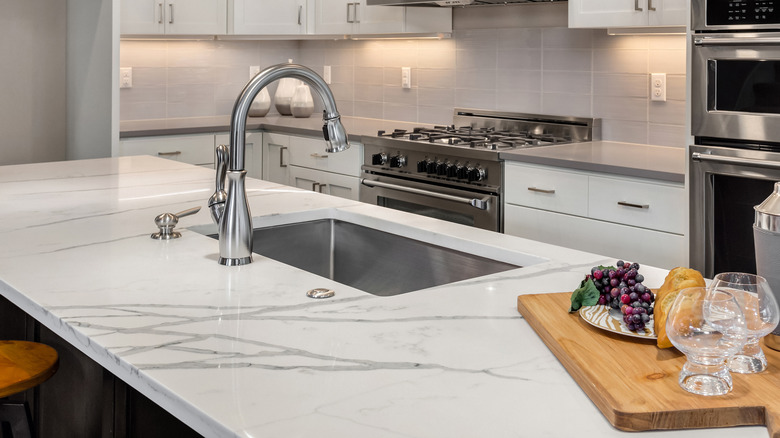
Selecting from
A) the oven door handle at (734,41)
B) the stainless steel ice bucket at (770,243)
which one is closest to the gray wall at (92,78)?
the oven door handle at (734,41)

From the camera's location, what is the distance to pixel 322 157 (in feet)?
14.2

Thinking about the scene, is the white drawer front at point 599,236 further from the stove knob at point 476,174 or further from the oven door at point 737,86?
the oven door at point 737,86

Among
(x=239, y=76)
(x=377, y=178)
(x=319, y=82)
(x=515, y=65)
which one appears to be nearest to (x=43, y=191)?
(x=319, y=82)

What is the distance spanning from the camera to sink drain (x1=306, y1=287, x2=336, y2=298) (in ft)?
4.83

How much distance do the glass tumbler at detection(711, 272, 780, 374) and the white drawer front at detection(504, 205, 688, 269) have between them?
1.78m

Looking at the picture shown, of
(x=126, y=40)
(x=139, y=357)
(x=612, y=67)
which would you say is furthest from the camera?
(x=126, y=40)

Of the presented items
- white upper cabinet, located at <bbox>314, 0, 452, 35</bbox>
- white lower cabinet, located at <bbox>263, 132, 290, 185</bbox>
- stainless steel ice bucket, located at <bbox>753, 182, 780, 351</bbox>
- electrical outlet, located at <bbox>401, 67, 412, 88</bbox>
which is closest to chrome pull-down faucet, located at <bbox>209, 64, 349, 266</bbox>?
stainless steel ice bucket, located at <bbox>753, 182, 780, 351</bbox>

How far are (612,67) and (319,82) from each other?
2.35 meters

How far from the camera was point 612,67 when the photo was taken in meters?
3.66

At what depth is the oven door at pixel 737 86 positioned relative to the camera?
101 inches

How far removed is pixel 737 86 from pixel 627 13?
0.62 m

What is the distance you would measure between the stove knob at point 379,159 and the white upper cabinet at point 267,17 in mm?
1170

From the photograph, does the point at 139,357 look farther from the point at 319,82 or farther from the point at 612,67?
the point at 612,67

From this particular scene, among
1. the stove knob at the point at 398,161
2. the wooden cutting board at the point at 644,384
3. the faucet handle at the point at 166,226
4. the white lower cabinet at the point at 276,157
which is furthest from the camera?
the white lower cabinet at the point at 276,157
